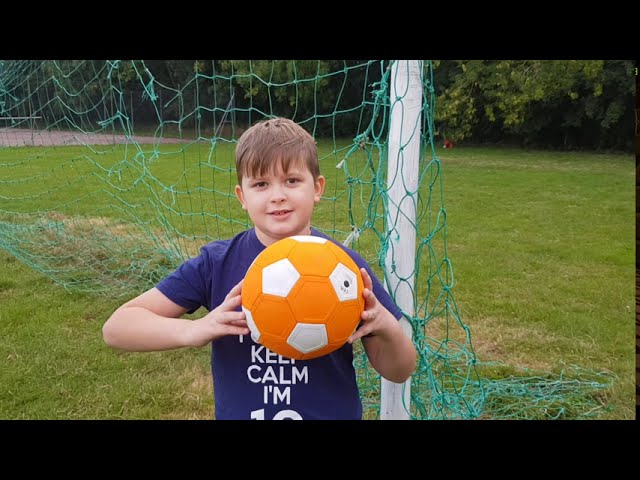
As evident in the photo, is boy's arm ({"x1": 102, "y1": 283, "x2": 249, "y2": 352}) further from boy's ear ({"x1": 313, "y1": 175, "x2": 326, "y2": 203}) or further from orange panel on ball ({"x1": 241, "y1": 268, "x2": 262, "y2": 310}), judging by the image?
boy's ear ({"x1": 313, "y1": 175, "x2": 326, "y2": 203})

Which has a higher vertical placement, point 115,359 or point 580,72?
point 580,72


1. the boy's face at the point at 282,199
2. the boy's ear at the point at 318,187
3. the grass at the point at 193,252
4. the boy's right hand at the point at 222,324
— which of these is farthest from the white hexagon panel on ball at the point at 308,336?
the grass at the point at 193,252

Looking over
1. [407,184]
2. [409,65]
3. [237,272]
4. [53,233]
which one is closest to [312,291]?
[237,272]

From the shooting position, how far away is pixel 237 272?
5.28 feet

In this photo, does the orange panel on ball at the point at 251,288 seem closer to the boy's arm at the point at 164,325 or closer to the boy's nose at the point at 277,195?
the boy's arm at the point at 164,325

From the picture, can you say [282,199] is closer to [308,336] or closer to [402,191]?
[308,336]

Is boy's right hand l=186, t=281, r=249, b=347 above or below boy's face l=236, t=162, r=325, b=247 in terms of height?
below

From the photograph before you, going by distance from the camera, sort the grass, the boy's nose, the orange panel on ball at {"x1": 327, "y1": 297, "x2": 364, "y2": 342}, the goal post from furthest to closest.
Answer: the grass < the goal post < the boy's nose < the orange panel on ball at {"x1": 327, "y1": 297, "x2": 364, "y2": 342}

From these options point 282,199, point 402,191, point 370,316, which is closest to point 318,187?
point 282,199

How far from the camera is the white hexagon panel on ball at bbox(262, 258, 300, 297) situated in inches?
54.7

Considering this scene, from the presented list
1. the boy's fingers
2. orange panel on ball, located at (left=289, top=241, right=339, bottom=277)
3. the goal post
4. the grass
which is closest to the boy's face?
orange panel on ball, located at (left=289, top=241, right=339, bottom=277)

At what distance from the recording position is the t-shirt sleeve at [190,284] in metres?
1.58

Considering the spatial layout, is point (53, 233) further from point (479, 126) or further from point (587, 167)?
point (479, 126)
